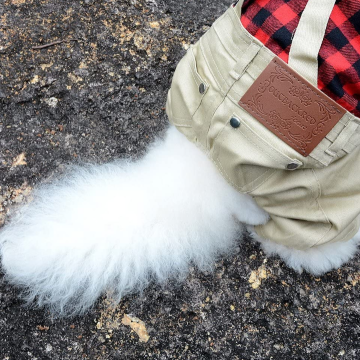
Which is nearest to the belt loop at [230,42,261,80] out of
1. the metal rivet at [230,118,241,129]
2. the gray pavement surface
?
the metal rivet at [230,118,241,129]

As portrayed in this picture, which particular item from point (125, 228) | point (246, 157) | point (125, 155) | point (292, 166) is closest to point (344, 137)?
point (292, 166)

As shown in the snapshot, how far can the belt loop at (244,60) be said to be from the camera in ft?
3.24

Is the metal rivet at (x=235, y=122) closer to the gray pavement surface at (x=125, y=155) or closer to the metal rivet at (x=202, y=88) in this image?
the metal rivet at (x=202, y=88)

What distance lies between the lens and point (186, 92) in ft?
3.80

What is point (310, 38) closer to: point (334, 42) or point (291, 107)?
point (334, 42)

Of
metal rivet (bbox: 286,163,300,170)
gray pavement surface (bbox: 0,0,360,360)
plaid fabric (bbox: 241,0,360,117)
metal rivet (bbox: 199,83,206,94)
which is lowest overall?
gray pavement surface (bbox: 0,0,360,360)

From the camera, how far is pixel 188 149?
4.01ft

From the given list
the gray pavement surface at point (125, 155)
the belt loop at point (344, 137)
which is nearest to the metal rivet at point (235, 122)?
the belt loop at point (344, 137)

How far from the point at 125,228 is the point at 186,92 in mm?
471

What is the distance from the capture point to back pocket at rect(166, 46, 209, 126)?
1.12 meters

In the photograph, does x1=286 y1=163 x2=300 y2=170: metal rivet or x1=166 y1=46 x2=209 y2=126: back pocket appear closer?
x1=286 y1=163 x2=300 y2=170: metal rivet

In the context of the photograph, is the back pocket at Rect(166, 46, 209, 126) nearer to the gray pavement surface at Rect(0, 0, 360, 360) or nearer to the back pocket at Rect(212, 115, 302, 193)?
the back pocket at Rect(212, 115, 302, 193)

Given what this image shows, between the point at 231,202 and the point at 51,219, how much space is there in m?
0.60

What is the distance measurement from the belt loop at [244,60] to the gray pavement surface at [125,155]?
1.93 ft
